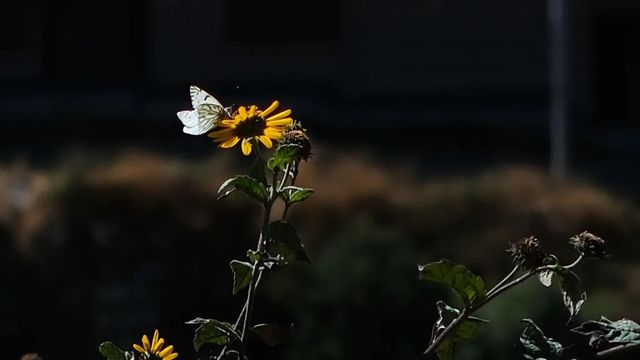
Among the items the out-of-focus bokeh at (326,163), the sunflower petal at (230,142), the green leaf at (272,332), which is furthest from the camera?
the out-of-focus bokeh at (326,163)

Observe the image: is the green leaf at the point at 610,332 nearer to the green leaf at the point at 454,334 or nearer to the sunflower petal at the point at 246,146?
the green leaf at the point at 454,334

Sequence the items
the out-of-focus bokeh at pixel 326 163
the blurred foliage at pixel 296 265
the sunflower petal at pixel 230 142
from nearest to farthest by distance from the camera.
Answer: the sunflower petal at pixel 230 142 → the blurred foliage at pixel 296 265 → the out-of-focus bokeh at pixel 326 163

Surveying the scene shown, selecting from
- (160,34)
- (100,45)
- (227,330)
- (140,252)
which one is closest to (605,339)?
(227,330)

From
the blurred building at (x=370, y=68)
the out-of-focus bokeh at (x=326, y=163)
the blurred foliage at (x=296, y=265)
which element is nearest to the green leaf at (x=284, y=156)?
the out-of-focus bokeh at (x=326, y=163)

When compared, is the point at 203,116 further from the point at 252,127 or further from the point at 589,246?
the point at 589,246

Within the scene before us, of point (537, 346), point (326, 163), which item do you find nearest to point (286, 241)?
point (537, 346)

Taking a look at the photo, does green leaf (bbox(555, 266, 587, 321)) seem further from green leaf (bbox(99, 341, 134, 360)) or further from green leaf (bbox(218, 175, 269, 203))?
green leaf (bbox(99, 341, 134, 360))

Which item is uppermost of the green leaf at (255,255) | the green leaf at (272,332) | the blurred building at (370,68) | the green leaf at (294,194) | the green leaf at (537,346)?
the green leaf at (294,194)

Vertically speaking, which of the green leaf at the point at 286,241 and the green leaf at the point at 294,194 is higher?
the green leaf at the point at 294,194
